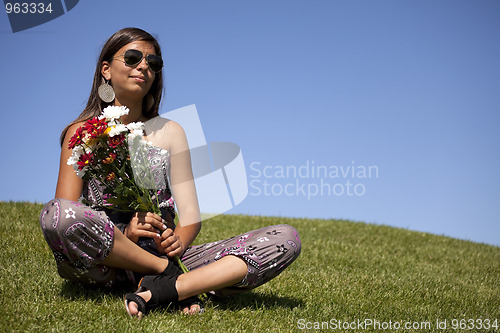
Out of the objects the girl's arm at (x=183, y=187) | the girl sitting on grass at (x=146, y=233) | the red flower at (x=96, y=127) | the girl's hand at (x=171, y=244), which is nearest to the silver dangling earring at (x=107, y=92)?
the girl sitting on grass at (x=146, y=233)

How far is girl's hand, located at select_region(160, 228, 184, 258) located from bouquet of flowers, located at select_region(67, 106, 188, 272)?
0.78 feet

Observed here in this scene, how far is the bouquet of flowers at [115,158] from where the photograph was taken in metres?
3.71

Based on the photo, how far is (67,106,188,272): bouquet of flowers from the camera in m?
3.71

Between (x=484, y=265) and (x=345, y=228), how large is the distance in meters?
3.36

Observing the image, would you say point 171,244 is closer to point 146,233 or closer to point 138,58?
Result: point 146,233

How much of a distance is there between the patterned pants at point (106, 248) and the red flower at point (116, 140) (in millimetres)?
551

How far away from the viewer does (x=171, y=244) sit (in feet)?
12.9

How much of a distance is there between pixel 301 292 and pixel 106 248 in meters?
2.48

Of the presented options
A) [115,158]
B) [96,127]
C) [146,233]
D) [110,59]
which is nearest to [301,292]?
[146,233]

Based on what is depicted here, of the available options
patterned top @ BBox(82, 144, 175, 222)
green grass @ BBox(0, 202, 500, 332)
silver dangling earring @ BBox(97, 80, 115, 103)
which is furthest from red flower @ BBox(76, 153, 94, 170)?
green grass @ BBox(0, 202, 500, 332)

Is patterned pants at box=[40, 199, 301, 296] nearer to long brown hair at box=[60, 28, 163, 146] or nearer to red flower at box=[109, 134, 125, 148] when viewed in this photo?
red flower at box=[109, 134, 125, 148]

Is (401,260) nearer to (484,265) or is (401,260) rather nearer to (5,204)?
(484,265)

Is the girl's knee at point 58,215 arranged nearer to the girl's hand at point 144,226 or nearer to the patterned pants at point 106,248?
the patterned pants at point 106,248

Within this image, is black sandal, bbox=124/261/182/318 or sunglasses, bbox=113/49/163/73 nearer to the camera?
black sandal, bbox=124/261/182/318
